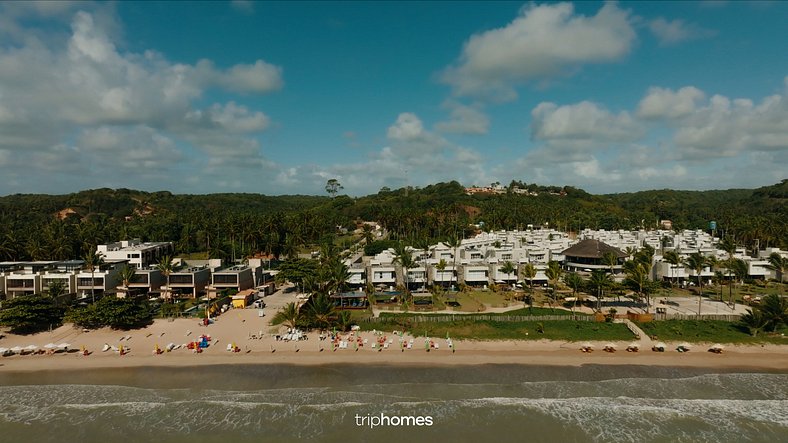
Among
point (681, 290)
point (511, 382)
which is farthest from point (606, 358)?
point (681, 290)

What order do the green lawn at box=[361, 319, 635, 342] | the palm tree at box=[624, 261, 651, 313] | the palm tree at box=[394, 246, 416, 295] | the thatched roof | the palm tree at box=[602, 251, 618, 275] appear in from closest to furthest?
the green lawn at box=[361, 319, 635, 342] < the palm tree at box=[624, 261, 651, 313] < the palm tree at box=[394, 246, 416, 295] < the palm tree at box=[602, 251, 618, 275] < the thatched roof

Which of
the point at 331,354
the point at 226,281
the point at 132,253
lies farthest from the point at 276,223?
the point at 331,354

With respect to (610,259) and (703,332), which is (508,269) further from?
(703,332)

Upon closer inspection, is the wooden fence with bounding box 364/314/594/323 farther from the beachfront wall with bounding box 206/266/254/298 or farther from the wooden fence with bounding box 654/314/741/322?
the beachfront wall with bounding box 206/266/254/298

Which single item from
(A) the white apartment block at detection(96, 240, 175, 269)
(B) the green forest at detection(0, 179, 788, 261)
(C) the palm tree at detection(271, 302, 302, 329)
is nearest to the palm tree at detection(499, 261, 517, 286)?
(B) the green forest at detection(0, 179, 788, 261)

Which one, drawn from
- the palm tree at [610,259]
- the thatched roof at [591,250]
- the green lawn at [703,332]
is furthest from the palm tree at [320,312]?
the thatched roof at [591,250]

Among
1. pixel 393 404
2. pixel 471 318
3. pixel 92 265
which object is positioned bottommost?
pixel 393 404
